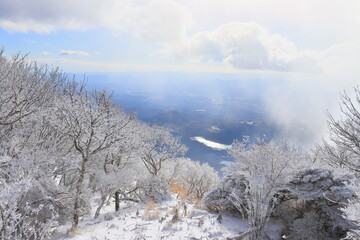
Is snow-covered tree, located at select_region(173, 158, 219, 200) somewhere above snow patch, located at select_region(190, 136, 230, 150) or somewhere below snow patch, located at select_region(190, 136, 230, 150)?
above

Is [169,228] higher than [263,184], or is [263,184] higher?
[263,184]

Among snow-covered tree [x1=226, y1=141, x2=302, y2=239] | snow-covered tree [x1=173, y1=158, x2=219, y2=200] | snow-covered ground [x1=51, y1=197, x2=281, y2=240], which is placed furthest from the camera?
snow-covered tree [x1=173, y1=158, x2=219, y2=200]

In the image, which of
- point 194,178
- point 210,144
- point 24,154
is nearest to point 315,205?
point 24,154

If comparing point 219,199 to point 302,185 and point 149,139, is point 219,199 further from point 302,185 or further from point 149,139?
point 149,139

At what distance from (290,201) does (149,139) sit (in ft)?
58.9

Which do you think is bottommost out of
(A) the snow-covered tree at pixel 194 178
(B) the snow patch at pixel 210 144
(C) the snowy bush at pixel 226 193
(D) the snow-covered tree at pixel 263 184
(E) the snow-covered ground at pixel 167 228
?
(B) the snow patch at pixel 210 144

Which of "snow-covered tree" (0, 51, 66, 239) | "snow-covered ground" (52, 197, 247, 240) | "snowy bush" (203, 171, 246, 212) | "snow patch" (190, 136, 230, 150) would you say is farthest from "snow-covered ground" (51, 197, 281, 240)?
"snow patch" (190, 136, 230, 150)

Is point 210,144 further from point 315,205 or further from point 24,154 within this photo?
point 24,154

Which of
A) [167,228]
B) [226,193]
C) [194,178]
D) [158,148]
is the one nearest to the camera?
[167,228]

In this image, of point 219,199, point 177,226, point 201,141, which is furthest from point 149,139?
point 201,141

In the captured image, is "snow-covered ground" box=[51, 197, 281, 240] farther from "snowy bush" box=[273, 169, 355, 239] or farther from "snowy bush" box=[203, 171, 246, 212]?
"snowy bush" box=[273, 169, 355, 239]

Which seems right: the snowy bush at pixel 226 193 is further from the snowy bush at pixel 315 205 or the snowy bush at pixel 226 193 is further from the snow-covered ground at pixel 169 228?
the snowy bush at pixel 315 205

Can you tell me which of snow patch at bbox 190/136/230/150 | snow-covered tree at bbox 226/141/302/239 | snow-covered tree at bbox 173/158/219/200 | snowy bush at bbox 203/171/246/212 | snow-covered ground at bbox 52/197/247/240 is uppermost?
snow-covered tree at bbox 226/141/302/239

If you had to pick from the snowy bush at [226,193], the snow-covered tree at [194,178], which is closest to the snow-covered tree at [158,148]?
the snow-covered tree at [194,178]
